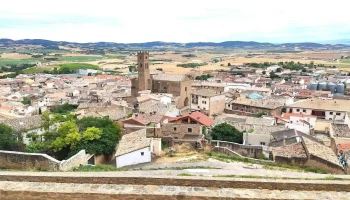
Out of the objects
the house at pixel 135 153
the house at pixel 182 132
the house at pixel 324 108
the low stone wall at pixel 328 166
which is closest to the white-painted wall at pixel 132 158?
the house at pixel 135 153

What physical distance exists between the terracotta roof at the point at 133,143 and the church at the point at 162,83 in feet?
75.5

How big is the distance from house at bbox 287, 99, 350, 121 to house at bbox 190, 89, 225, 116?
8.52 meters

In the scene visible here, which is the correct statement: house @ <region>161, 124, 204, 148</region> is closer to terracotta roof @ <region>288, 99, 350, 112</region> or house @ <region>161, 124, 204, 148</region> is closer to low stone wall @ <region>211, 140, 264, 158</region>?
low stone wall @ <region>211, 140, 264, 158</region>

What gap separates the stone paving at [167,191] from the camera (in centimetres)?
645

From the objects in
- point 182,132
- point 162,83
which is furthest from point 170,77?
point 182,132

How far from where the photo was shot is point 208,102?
135 ft

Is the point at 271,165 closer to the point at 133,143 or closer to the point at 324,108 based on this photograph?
the point at 133,143

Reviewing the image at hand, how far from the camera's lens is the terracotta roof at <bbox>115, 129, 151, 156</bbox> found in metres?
20.2

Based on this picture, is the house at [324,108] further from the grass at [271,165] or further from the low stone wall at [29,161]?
the low stone wall at [29,161]

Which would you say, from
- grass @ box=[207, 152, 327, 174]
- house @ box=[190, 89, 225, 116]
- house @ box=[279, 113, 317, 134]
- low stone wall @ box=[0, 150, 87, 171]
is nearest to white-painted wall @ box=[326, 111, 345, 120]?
house @ box=[279, 113, 317, 134]

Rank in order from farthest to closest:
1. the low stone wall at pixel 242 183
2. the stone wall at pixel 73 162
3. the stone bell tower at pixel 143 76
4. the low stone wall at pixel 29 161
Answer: the stone bell tower at pixel 143 76
the stone wall at pixel 73 162
the low stone wall at pixel 29 161
the low stone wall at pixel 242 183

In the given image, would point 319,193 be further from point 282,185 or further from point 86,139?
point 86,139

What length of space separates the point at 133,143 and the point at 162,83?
93.2ft

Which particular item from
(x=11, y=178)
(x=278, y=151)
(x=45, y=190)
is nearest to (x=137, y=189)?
(x=45, y=190)
